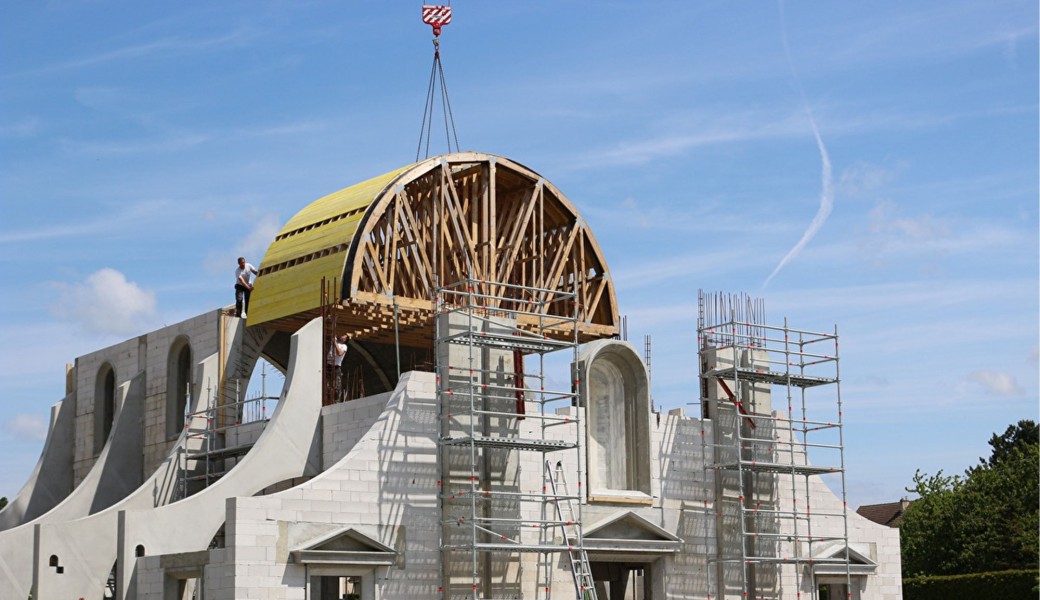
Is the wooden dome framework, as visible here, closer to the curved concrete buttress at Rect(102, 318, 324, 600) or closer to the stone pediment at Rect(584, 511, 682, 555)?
the curved concrete buttress at Rect(102, 318, 324, 600)

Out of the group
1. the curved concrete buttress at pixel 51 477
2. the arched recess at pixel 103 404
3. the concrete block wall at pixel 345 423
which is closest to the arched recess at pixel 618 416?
the concrete block wall at pixel 345 423

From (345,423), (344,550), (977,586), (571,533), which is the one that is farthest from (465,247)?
(977,586)

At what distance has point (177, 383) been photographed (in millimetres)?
34438

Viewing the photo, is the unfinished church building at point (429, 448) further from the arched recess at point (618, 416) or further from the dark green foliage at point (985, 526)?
the dark green foliage at point (985, 526)

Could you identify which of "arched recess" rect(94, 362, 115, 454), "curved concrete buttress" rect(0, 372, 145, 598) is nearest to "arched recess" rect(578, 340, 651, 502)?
"curved concrete buttress" rect(0, 372, 145, 598)

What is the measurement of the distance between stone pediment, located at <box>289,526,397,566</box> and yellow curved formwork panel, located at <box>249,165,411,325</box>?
695cm

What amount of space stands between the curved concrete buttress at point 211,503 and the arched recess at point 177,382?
616cm

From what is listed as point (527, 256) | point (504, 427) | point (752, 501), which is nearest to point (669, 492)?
point (752, 501)

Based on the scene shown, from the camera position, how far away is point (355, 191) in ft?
110

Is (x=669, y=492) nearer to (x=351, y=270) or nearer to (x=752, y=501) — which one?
(x=752, y=501)

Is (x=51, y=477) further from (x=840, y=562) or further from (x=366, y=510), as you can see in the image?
(x=840, y=562)

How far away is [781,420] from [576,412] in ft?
21.6

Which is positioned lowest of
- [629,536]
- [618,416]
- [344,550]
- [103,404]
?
[344,550]

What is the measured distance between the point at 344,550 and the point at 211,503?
131 inches
